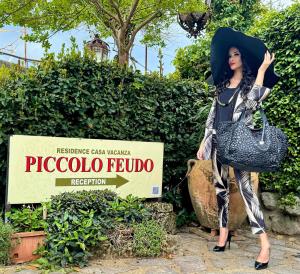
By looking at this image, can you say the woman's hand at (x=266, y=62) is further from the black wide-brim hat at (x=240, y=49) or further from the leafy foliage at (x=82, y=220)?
the leafy foliage at (x=82, y=220)

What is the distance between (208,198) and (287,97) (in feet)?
4.93

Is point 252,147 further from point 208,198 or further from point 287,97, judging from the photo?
point 287,97

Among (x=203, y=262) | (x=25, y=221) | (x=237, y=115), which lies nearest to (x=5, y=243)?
(x=25, y=221)

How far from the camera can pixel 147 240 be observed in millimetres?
3318

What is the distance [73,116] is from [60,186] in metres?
0.74

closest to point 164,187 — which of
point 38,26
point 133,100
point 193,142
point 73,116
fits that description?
point 193,142

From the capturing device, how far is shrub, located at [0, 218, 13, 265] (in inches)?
114

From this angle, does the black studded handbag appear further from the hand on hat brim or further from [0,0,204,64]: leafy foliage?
[0,0,204,64]: leafy foliage

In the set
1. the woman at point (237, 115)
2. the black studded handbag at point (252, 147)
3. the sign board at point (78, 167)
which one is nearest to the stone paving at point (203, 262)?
the woman at point (237, 115)

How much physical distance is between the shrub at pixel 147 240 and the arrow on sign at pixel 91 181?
664mm

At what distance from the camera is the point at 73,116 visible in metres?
3.96

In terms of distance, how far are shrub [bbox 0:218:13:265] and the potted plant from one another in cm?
5

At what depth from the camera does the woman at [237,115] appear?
3.19 meters

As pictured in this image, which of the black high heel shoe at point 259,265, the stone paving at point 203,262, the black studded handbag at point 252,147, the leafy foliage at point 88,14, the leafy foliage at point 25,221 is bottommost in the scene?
the stone paving at point 203,262
